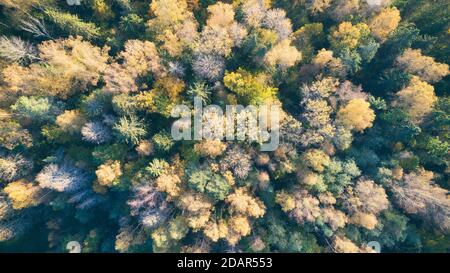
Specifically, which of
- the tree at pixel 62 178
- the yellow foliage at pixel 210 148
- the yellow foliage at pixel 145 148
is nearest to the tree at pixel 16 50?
the tree at pixel 62 178

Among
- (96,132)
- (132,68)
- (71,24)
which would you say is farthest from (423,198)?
(71,24)

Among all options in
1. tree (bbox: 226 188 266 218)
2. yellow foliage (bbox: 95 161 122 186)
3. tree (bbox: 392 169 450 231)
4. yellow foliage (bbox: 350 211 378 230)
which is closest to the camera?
tree (bbox: 226 188 266 218)

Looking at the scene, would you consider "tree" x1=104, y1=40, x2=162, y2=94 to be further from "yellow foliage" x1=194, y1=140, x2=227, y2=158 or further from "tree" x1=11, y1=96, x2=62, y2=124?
"yellow foliage" x1=194, y1=140, x2=227, y2=158

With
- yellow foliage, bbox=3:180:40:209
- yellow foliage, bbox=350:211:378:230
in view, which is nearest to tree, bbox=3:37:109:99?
yellow foliage, bbox=3:180:40:209
